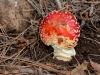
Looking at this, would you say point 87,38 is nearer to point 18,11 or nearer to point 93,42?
point 93,42

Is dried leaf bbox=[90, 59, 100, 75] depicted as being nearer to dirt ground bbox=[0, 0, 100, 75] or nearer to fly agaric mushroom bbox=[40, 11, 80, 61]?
dirt ground bbox=[0, 0, 100, 75]

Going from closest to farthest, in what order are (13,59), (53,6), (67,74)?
1. (67,74)
2. (13,59)
3. (53,6)

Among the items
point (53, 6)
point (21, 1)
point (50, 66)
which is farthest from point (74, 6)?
point (50, 66)

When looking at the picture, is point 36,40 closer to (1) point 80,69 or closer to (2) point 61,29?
(2) point 61,29

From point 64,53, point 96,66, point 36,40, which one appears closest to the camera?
point 96,66

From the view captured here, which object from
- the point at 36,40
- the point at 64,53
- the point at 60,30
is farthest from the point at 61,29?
the point at 36,40

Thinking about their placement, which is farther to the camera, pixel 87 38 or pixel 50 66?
pixel 87 38
